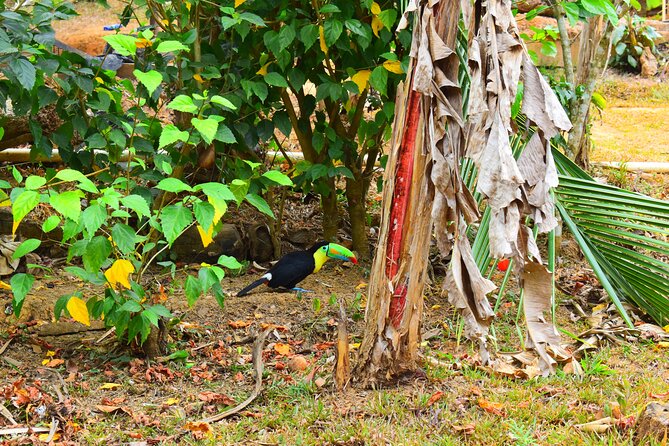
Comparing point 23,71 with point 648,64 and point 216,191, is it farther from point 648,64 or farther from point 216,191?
point 648,64

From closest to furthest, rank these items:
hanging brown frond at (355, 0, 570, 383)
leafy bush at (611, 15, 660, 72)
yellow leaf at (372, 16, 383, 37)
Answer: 1. hanging brown frond at (355, 0, 570, 383)
2. yellow leaf at (372, 16, 383, 37)
3. leafy bush at (611, 15, 660, 72)

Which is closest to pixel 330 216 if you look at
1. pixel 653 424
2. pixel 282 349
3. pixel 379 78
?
pixel 379 78

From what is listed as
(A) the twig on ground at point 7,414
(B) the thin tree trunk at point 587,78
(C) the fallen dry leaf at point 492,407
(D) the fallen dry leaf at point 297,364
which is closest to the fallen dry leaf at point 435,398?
(C) the fallen dry leaf at point 492,407

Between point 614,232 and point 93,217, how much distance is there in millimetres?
2455

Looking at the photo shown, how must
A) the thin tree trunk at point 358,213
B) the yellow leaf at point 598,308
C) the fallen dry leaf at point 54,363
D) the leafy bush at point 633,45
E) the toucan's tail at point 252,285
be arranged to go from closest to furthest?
the fallen dry leaf at point 54,363 → the yellow leaf at point 598,308 → the toucan's tail at point 252,285 → the thin tree trunk at point 358,213 → the leafy bush at point 633,45

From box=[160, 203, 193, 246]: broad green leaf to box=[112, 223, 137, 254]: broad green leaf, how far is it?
22cm

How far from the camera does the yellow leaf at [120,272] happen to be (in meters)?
3.36

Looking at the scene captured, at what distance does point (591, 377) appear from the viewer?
3.51 meters

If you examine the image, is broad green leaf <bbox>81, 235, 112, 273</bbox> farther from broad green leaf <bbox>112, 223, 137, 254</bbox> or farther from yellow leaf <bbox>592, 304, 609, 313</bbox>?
yellow leaf <bbox>592, 304, 609, 313</bbox>

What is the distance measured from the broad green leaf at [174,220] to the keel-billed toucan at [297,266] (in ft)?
5.92

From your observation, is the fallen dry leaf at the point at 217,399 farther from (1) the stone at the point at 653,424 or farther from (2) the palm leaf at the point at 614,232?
(2) the palm leaf at the point at 614,232

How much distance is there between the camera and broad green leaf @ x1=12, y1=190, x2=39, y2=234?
275 cm

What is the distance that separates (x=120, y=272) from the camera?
3.39 metres

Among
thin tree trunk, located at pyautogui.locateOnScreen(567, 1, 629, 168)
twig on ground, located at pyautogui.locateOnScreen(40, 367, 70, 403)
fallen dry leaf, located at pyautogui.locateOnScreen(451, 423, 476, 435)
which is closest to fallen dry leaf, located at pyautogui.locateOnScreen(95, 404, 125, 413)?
twig on ground, located at pyautogui.locateOnScreen(40, 367, 70, 403)
